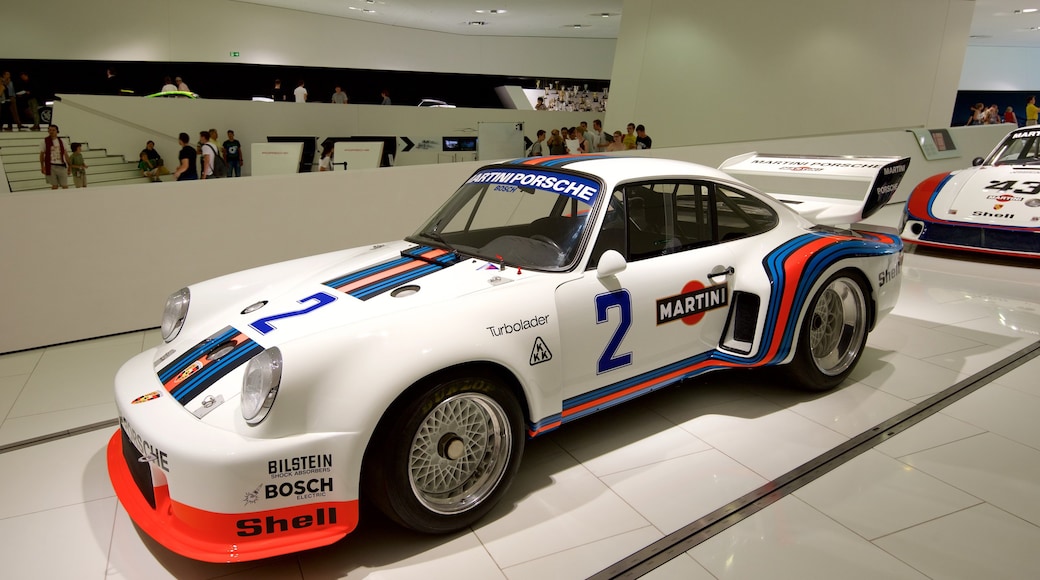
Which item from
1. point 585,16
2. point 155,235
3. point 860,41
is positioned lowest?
point 155,235

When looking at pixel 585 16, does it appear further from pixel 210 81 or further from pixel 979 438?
pixel 979 438

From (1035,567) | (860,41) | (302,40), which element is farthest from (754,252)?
(302,40)

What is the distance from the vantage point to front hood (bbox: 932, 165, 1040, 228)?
638 centimetres

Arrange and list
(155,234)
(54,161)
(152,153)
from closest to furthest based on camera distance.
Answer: (155,234) < (54,161) < (152,153)

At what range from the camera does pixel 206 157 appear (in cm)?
900

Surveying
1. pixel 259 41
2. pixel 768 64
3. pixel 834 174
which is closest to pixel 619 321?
pixel 834 174

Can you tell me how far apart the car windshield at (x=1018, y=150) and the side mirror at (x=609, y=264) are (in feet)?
20.8

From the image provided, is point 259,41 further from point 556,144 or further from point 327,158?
point 327,158

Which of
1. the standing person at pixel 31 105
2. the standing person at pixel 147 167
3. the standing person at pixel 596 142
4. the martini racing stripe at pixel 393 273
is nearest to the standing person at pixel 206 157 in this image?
the standing person at pixel 147 167

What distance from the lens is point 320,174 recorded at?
5.54 meters

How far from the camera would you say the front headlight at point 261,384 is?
83.4 inches

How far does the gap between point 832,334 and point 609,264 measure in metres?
1.80

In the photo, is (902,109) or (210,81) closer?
(902,109)

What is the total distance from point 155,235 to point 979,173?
7753mm
